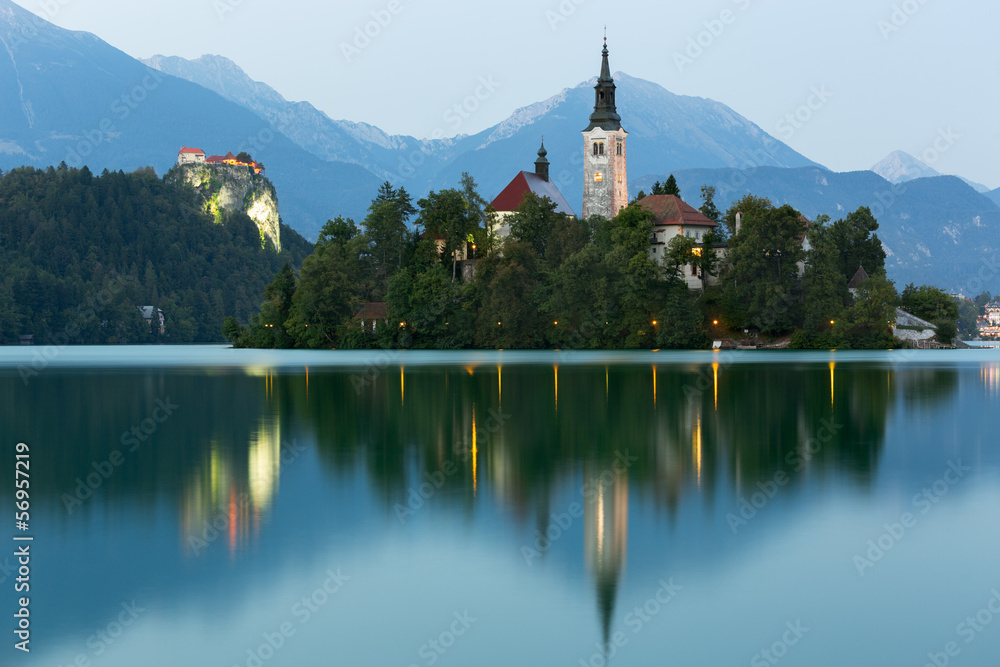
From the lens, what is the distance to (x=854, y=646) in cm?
1142

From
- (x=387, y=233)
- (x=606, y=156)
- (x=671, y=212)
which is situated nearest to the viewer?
(x=671, y=212)

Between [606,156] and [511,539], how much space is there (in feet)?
389

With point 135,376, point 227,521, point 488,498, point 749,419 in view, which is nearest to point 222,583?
point 227,521

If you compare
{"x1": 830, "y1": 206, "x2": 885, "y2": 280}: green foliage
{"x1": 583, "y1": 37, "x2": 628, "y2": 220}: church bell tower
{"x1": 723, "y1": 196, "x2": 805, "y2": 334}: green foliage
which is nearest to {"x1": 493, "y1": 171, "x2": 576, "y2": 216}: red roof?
{"x1": 583, "y1": 37, "x2": 628, "y2": 220}: church bell tower

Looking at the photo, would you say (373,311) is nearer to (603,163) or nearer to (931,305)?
(603,163)

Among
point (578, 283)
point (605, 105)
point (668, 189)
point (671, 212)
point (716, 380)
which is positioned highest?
point (605, 105)

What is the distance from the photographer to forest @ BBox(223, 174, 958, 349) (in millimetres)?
105812

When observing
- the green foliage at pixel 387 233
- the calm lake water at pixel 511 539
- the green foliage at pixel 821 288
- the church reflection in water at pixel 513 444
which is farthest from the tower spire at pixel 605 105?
the calm lake water at pixel 511 539

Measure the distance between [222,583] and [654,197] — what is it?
110 meters

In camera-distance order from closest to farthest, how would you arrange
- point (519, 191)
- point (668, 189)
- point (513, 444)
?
point (513, 444) < point (668, 189) < point (519, 191)

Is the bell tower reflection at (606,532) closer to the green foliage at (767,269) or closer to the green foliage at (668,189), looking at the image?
the green foliage at (767,269)

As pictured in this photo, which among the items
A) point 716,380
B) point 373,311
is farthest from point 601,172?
A: point 716,380

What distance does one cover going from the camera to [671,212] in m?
117

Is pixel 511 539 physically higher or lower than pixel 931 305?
lower
